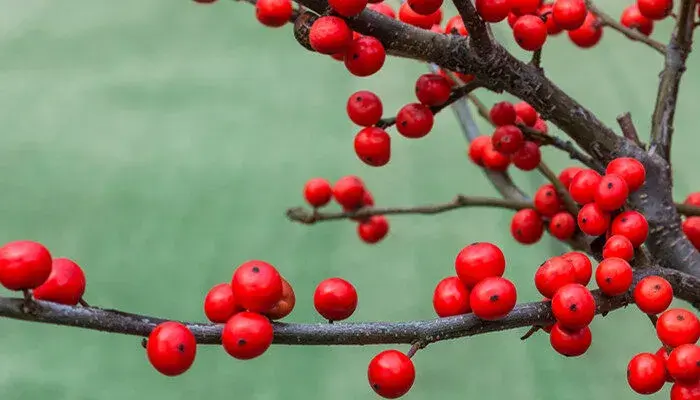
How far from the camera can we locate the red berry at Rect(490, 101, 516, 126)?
58 cm

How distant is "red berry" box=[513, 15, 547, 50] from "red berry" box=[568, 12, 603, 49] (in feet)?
0.61

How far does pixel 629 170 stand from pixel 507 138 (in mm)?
115

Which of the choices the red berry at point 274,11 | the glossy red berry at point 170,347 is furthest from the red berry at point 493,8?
the glossy red berry at point 170,347

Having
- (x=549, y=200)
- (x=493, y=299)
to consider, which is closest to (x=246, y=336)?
(x=493, y=299)

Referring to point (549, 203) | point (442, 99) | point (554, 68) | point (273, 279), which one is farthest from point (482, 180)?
point (273, 279)

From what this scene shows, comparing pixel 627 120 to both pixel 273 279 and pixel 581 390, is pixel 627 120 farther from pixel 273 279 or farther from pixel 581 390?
pixel 581 390

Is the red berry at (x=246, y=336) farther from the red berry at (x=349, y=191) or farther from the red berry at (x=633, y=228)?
the red berry at (x=349, y=191)

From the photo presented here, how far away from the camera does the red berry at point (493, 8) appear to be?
16.5 inches

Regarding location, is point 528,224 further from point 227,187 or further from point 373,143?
point 227,187

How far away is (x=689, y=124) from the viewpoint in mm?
1254

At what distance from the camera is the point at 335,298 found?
414mm

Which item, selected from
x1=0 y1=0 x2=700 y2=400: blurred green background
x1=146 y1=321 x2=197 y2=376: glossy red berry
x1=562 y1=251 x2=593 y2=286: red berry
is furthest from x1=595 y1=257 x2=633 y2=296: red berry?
x1=0 y1=0 x2=700 y2=400: blurred green background

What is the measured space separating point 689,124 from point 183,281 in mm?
853

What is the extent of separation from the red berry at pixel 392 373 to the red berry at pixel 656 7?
0.37m
